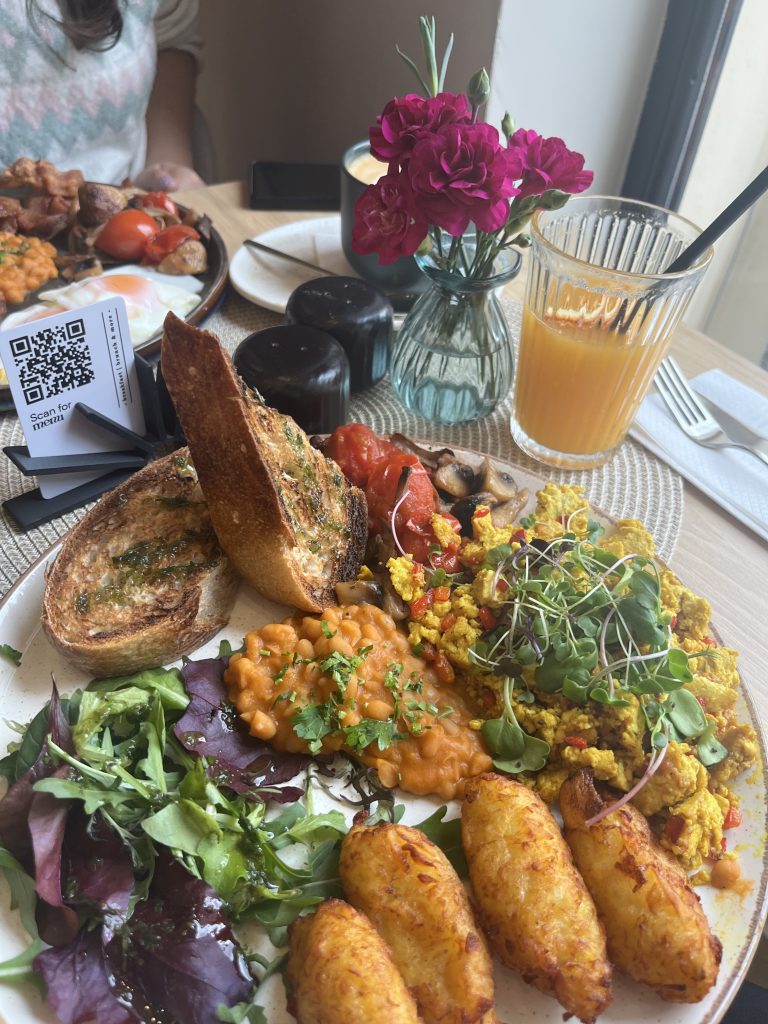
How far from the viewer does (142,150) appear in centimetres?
412

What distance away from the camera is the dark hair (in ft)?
11.2

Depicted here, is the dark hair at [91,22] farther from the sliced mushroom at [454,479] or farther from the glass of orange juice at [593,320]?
the sliced mushroom at [454,479]

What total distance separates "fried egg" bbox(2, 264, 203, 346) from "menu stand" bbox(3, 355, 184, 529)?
0.52m

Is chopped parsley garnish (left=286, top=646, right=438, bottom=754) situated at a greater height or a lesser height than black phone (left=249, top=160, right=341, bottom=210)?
lesser

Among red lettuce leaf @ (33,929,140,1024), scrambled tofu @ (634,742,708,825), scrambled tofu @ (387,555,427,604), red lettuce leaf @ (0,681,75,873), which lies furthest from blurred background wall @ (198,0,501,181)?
red lettuce leaf @ (33,929,140,1024)

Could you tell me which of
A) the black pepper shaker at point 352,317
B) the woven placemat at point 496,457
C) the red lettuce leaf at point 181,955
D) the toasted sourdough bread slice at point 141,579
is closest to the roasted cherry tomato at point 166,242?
the woven placemat at point 496,457

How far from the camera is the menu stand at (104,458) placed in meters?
A: 1.97

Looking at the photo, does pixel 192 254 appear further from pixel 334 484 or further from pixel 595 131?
pixel 595 131

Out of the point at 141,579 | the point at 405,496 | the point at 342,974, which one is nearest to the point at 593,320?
the point at 405,496

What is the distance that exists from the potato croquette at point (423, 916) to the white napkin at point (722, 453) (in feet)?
4.63

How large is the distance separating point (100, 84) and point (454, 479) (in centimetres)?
295

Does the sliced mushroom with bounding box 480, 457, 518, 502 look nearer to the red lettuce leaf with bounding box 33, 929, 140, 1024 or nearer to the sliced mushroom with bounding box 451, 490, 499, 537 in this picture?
the sliced mushroom with bounding box 451, 490, 499, 537

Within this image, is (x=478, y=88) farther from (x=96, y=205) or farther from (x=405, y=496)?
(x=96, y=205)

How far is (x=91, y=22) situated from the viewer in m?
3.45
